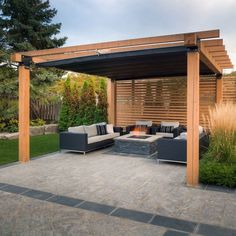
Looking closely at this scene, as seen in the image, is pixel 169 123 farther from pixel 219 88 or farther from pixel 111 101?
pixel 111 101

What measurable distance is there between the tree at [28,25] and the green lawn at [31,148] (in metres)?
5.66

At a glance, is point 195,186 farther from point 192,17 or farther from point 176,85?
point 192,17

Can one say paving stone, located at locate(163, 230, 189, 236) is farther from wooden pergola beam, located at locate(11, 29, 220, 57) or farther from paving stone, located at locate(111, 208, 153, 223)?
wooden pergola beam, located at locate(11, 29, 220, 57)

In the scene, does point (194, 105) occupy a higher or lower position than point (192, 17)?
lower

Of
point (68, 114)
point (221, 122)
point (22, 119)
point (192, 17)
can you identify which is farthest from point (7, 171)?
point (192, 17)

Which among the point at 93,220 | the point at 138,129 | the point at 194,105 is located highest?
the point at 194,105

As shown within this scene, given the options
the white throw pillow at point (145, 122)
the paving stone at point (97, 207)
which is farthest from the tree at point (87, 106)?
the paving stone at point (97, 207)

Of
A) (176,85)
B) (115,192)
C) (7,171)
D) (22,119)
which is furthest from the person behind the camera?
(176,85)

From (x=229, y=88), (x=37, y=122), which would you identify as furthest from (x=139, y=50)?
(x=37, y=122)

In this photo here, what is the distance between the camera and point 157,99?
1109 cm

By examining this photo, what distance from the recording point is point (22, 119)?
6840 millimetres

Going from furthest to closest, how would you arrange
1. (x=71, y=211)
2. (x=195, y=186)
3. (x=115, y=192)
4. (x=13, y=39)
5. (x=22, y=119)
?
1. (x=13, y=39)
2. (x=22, y=119)
3. (x=195, y=186)
4. (x=115, y=192)
5. (x=71, y=211)

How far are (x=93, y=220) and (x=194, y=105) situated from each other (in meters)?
2.83

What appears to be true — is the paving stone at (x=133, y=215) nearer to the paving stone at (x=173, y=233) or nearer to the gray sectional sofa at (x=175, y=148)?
the paving stone at (x=173, y=233)
